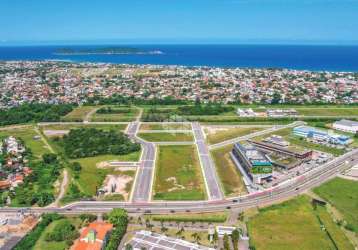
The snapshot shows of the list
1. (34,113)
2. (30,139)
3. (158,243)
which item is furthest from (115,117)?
(158,243)

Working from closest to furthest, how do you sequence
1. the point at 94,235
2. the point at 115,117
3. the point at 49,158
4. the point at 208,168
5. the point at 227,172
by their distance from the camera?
the point at 94,235, the point at 227,172, the point at 208,168, the point at 49,158, the point at 115,117

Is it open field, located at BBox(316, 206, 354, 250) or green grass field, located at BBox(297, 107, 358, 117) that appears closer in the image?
open field, located at BBox(316, 206, 354, 250)

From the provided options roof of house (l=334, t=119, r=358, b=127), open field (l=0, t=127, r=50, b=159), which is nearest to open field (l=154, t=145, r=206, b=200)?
open field (l=0, t=127, r=50, b=159)

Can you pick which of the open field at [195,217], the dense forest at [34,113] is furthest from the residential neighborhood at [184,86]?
the open field at [195,217]

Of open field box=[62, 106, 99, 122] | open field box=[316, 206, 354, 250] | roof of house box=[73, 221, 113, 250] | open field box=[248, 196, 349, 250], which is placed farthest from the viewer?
open field box=[62, 106, 99, 122]

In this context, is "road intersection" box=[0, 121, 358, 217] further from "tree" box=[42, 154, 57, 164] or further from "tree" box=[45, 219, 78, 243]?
Result: "tree" box=[42, 154, 57, 164]

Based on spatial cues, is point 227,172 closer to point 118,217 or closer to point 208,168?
point 208,168

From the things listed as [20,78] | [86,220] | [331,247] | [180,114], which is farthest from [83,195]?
[20,78]
